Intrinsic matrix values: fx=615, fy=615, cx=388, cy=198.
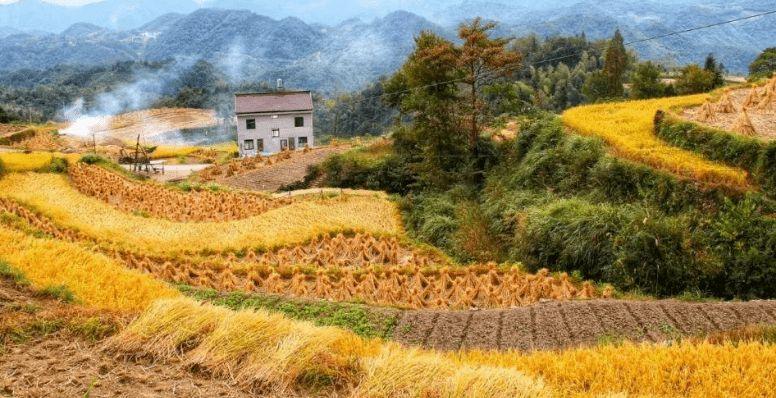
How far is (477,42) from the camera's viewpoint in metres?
20.4

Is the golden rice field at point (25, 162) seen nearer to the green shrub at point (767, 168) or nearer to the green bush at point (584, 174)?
the green bush at point (584, 174)

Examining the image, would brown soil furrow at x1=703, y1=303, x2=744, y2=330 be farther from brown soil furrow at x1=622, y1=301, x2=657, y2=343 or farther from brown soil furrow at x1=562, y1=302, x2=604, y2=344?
brown soil furrow at x1=562, y1=302, x2=604, y2=344

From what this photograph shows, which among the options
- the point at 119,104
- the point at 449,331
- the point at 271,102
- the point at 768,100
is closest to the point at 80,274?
the point at 449,331

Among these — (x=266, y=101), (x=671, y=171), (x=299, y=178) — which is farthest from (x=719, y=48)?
(x=671, y=171)

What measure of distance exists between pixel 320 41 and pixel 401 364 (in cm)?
18517

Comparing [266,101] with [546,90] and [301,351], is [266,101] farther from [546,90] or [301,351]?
[301,351]

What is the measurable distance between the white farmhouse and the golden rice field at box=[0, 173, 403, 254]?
21482mm

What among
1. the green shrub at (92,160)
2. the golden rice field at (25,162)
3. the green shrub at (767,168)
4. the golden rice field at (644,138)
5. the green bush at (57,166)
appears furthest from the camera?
the green shrub at (92,160)

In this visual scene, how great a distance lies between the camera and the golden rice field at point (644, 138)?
11953mm

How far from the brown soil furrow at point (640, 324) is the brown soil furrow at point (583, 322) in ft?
1.45

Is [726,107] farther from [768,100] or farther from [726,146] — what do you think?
[726,146]

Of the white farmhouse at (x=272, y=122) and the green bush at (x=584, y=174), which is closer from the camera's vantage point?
the green bush at (x=584, y=174)

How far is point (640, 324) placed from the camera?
7.44 metres

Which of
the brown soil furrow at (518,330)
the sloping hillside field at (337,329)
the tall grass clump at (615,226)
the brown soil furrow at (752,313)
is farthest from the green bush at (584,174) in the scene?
the brown soil furrow at (518,330)
